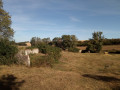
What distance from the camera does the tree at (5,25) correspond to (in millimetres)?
10086

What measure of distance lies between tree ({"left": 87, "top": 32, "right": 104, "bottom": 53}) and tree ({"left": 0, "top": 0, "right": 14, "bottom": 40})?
26797mm

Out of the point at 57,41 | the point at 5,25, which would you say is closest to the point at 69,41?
the point at 57,41

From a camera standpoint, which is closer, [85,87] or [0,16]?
[85,87]

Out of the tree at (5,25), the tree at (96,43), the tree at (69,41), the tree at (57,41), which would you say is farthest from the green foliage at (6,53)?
the tree at (57,41)

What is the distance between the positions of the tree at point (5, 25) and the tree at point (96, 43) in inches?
1055

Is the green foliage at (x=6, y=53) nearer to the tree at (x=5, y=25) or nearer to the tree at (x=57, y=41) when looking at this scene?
the tree at (x=5, y=25)

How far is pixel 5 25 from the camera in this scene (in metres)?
10.3

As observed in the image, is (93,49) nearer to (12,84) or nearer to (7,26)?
(7,26)

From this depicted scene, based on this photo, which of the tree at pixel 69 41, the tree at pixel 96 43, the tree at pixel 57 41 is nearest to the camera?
the tree at pixel 96 43

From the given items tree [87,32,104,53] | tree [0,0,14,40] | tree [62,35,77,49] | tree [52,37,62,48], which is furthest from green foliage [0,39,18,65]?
tree [52,37,62,48]

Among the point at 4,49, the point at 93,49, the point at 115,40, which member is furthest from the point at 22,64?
the point at 115,40

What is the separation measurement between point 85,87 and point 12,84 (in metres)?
3.55

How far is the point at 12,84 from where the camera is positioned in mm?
4754

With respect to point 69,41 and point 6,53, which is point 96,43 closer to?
point 69,41
